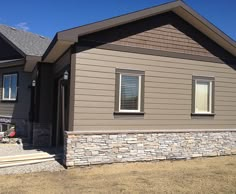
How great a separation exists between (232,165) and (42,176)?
559cm

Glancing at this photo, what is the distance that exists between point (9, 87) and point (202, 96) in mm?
9464

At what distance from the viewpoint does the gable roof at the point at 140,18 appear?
29.7 feet

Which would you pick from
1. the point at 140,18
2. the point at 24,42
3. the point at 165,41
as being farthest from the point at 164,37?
the point at 24,42

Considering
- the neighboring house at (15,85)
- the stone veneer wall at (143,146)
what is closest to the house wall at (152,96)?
the stone veneer wall at (143,146)

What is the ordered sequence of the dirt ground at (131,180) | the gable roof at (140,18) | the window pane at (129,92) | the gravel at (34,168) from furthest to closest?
1. the window pane at (129,92)
2. the gable roof at (140,18)
3. the gravel at (34,168)
4. the dirt ground at (131,180)

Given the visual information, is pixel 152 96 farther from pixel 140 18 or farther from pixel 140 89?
pixel 140 18

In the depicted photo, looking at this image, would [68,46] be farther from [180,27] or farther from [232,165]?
[232,165]

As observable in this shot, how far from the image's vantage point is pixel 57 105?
12711 millimetres

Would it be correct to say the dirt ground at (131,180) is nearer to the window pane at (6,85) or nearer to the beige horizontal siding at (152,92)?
the beige horizontal siding at (152,92)

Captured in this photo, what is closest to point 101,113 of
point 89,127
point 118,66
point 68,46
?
point 89,127

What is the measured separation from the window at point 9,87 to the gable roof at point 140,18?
14.7 feet

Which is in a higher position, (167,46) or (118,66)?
(167,46)

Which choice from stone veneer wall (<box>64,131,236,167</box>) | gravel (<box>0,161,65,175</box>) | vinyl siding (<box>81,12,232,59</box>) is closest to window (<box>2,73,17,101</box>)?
gravel (<box>0,161,65,175</box>)

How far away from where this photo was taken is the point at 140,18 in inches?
413
